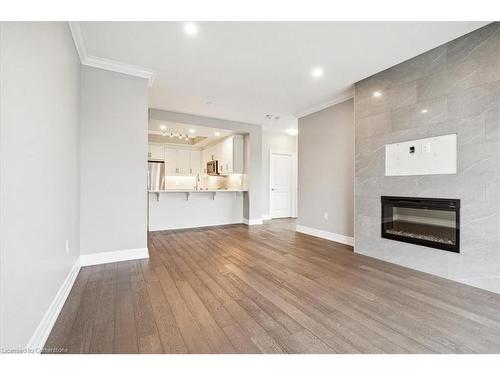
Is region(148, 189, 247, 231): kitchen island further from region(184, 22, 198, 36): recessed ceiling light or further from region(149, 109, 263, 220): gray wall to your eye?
region(184, 22, 198, 36): recessed ceiling light

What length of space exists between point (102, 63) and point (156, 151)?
391 centimetres

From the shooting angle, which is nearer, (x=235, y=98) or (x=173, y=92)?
(x=173, y=92)

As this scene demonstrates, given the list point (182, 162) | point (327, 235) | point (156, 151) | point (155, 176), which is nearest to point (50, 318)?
point (327, 235)

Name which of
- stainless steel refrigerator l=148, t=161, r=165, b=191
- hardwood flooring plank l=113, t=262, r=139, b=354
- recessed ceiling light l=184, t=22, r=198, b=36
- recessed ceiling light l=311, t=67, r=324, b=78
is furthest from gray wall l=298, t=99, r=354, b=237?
stainless steel refrigerator l=148, t=161, r=165, b=191

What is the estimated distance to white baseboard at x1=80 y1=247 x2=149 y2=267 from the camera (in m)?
2.86

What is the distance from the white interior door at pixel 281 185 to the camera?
23.0 ft

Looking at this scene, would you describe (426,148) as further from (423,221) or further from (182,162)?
(182,162)

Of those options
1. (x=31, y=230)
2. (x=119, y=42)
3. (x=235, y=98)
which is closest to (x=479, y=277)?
(x=31, y=230)

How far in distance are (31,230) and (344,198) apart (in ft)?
13.4

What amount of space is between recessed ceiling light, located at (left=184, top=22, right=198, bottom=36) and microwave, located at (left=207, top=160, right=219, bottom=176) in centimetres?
417

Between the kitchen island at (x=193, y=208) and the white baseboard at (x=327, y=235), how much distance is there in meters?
1.87

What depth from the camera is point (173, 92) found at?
3826mm

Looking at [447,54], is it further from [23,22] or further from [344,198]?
[23,22]

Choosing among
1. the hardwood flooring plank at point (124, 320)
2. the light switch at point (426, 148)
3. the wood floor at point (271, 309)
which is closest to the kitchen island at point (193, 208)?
the wood floor at point (271, 309)
